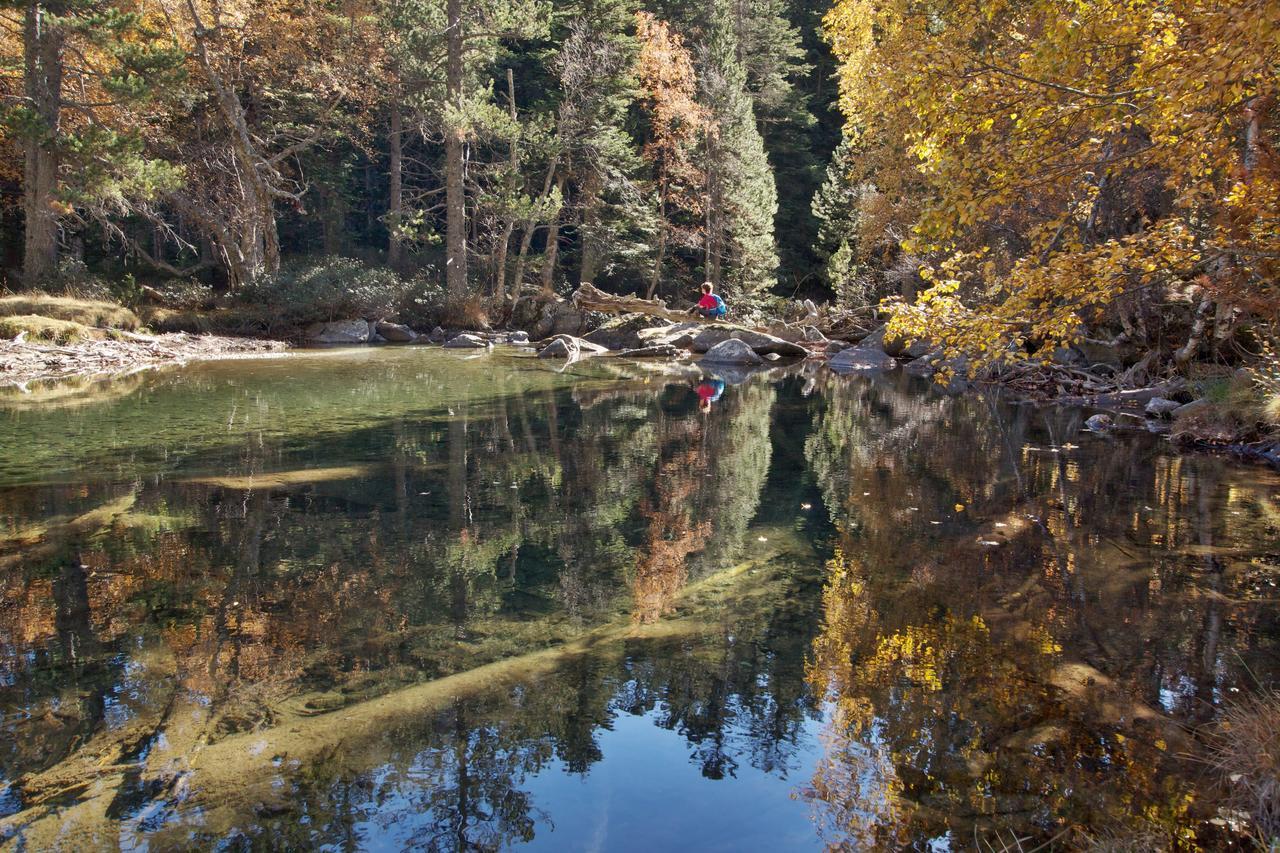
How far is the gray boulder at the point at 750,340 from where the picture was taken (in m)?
23.2

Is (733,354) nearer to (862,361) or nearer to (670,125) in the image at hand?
(862,361)

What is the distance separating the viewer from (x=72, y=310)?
63.6ft

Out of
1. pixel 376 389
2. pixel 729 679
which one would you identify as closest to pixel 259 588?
pixel 729 679

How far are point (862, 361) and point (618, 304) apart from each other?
703cm

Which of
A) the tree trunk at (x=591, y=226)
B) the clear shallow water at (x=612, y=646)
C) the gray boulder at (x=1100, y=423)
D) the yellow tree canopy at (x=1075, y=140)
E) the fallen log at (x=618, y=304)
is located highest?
the tree trunk at (x=591, y=226)

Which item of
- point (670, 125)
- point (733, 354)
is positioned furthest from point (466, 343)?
point (670, 125)

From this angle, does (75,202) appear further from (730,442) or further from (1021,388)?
(1021,388)

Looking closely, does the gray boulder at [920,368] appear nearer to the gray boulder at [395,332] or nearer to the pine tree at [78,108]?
the gray boulder at [395,332]

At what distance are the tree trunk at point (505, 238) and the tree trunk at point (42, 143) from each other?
10.9m

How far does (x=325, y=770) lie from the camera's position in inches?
143

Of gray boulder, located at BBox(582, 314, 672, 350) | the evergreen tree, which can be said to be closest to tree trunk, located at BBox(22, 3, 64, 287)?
the evergreen tree

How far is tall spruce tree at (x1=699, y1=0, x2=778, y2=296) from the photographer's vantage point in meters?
28.8

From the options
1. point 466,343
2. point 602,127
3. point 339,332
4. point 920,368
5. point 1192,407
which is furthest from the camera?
point 602,127

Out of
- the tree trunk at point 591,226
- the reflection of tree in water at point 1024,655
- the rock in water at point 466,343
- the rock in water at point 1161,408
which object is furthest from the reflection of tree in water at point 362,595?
the tree trunk at point 591,226
